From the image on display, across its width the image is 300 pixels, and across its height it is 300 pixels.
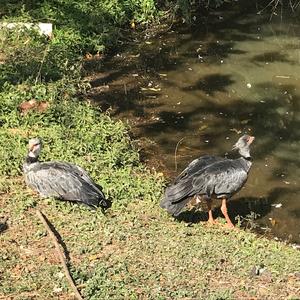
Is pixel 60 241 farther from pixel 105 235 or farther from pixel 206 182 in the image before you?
pixel 206 182

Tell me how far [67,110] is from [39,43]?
10.3 feet

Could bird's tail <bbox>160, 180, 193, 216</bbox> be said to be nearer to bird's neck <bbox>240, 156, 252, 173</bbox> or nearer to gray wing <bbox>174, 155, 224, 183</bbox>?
gray wing <bbox>174, 155, 224, 183</bbox>

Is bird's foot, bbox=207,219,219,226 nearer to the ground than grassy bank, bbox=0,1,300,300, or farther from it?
nearer to the ground

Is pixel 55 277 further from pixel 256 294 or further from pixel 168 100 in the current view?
pixel 168 100

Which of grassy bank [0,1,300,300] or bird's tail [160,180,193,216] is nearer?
grassy bank [0,1,300,300]

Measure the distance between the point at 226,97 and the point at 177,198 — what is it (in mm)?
4822

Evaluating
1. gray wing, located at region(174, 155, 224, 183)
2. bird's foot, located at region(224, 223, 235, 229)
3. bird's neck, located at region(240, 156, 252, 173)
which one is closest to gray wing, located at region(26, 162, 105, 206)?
gray wing, located at region(174, 155, 224, 183)

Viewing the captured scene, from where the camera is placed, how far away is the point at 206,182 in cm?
790

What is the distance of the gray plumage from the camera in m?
7.78

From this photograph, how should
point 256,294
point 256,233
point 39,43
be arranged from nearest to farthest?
1. point 256,294
2. point 256,233
3. point 39,43

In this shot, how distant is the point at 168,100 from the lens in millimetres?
12047

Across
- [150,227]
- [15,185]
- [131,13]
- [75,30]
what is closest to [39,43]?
[75,30]

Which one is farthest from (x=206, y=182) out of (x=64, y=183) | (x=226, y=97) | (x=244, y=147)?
(x=226, y=97)

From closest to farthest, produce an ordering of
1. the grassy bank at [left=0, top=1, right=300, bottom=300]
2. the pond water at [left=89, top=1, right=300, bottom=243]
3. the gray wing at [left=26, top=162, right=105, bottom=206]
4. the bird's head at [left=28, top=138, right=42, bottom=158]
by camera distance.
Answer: the grassy bank at [left=0, top=1, right=300, bottom=300], the gray wing at [left=26, top=162, right=105, bottom=206], the bird's head at [left=28, top=138, right=42, bottom=158], the pond water at [left=89, top=1, right=300, bottom=243]
